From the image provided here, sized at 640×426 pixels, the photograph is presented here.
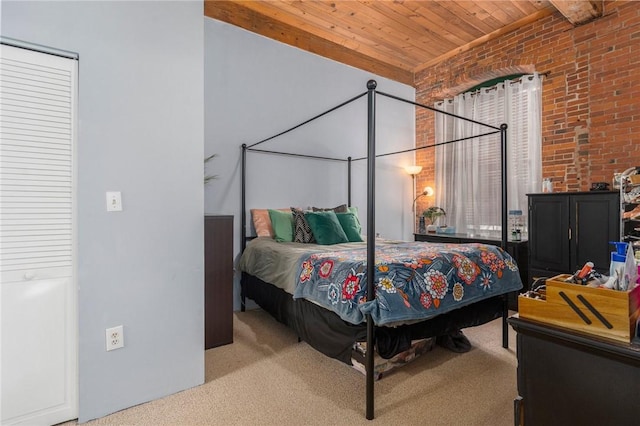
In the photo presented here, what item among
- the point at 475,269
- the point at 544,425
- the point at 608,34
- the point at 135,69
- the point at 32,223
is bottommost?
the point at 544,425

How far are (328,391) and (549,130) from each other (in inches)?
146

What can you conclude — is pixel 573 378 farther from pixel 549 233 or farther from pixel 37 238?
pixel 549 233

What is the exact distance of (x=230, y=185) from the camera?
3.50 meters

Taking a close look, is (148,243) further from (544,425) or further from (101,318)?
(544,425)

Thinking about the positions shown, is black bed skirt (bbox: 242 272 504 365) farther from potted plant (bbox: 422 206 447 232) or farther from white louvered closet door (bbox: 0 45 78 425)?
potted plant (bbox: 422 206 447 232)

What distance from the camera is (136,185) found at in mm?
1807

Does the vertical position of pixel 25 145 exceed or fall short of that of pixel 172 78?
it falls short

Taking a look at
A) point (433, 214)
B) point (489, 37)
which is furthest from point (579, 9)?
point (433, 214)

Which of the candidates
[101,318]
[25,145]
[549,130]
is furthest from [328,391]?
[549,130]

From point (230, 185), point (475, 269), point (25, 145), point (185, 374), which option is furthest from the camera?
point (230, 185)

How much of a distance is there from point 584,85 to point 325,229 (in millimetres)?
3117

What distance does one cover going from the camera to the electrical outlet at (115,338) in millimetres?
1731

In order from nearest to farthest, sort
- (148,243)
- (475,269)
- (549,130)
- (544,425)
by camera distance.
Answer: (544,425) → (148,243) → (475,269) → (549,130)

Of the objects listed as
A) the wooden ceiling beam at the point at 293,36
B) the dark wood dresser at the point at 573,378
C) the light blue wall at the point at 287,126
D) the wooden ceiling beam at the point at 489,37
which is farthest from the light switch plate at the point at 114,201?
the wooden ceiling beam at the point at 489,37
